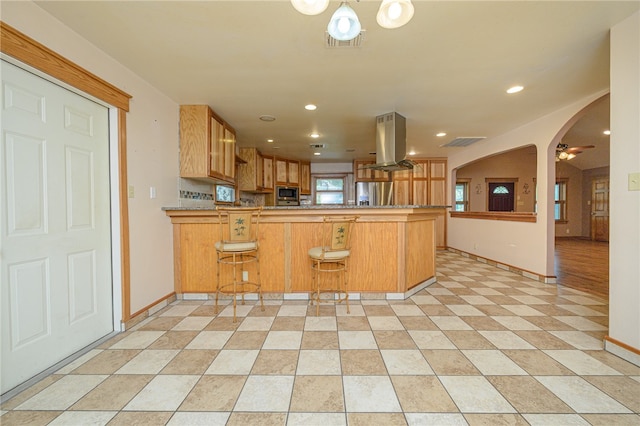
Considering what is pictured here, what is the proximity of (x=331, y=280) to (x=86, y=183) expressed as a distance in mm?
2497

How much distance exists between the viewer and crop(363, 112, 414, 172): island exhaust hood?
3.67m

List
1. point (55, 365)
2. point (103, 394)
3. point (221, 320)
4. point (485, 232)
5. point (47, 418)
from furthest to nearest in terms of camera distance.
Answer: point (485, 232)
point (221, 320)
point (55, 365)
point (103, 394)
point (47, 418)

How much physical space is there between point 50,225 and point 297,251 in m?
2.11

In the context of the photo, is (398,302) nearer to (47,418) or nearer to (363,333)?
(363,333)

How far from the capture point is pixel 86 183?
2.11 meters

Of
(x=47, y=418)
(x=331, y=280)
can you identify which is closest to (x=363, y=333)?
(x=331, y=280)

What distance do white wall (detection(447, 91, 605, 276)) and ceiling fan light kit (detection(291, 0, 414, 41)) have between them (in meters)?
3.28

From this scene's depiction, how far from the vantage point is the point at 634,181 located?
1800 millimetres

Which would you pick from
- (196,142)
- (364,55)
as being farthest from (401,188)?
(196,142)

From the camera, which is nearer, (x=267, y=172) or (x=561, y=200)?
(x=267, y=172)

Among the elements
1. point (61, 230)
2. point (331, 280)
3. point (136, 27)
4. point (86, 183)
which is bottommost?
point (331, 280)

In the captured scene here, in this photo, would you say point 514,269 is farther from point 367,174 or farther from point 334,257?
point 367,174

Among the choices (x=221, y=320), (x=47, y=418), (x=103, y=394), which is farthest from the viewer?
(x=221, y=320)

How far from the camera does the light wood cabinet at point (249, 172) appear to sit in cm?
576
